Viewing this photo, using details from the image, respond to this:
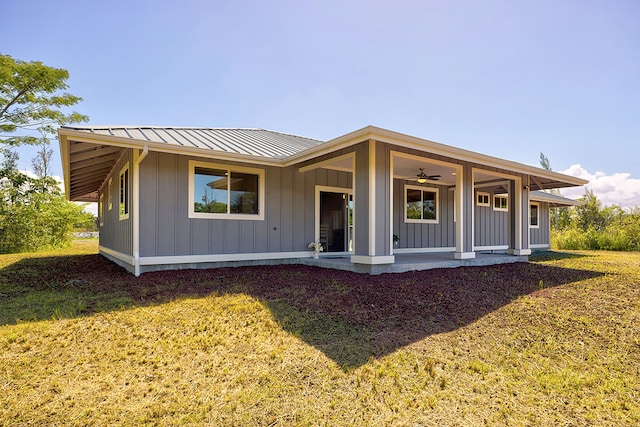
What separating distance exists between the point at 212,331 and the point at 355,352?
4.98 ft

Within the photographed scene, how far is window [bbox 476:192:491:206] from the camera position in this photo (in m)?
12.6

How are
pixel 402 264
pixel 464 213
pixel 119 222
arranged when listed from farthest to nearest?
pixel 119 222, pixel 464 213, pixel 402 264

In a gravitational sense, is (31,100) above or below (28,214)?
above

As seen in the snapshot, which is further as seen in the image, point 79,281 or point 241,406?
point 79,281

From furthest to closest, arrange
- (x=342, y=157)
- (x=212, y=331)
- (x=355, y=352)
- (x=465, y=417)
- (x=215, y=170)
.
A: (x=215, y=170) → (x=342, y=157) → (x=212, y=331) → (x=355, y=352) → (x=465, y=417)

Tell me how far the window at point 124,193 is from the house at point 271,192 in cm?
3

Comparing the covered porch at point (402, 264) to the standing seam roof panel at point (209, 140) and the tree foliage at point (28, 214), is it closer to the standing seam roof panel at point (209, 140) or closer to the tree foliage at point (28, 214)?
the standing seam roof panel at point (209, 140)

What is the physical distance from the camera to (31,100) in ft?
45.7

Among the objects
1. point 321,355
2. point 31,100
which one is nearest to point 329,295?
point 321,355

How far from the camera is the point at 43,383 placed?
7.75 feet

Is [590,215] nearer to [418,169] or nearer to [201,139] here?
[418,169]

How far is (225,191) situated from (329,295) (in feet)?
12.2

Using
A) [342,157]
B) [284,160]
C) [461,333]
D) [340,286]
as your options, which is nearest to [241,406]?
[461,333]

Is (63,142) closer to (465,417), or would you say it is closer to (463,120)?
(465,417)
